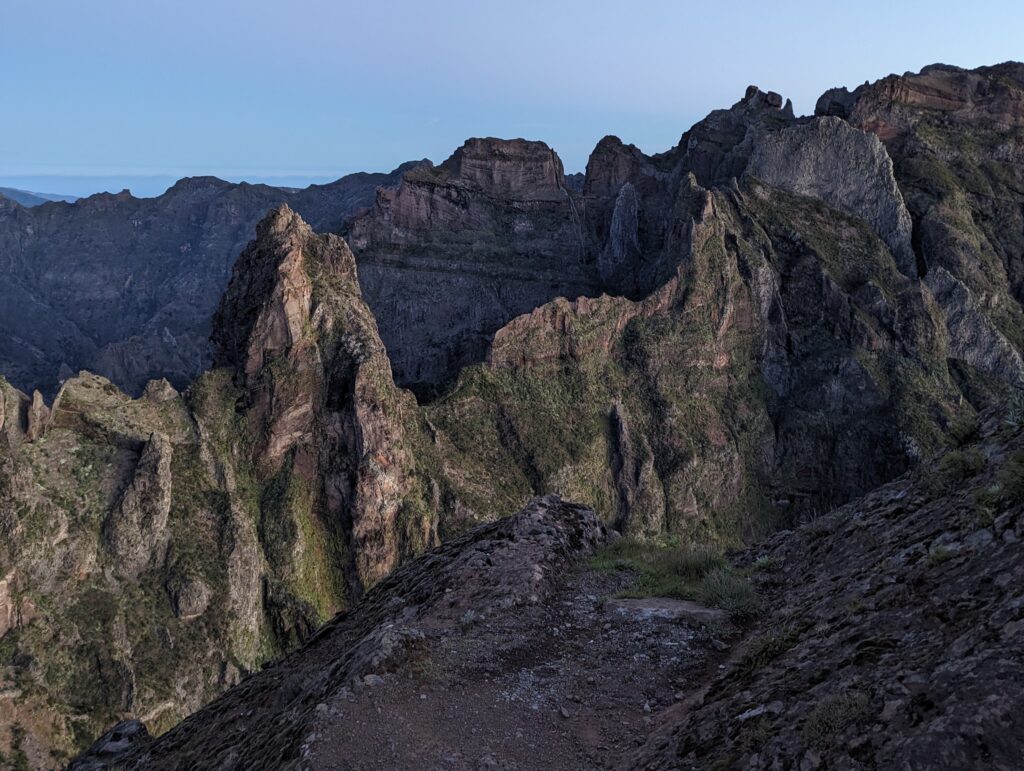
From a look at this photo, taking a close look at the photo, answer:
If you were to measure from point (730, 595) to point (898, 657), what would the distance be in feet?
18.4

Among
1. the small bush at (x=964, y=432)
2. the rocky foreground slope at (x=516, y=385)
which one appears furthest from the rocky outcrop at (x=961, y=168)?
the small bush at (x=964, y=432)

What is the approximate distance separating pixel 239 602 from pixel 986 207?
480 feet

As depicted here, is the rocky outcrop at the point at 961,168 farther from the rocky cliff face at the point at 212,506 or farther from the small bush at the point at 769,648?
the small bush at the point at 769,648

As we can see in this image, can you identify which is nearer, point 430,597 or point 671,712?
point 671,712

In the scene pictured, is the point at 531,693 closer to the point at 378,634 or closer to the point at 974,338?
the point at 378,634

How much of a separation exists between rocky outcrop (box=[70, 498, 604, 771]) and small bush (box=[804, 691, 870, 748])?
234 inches

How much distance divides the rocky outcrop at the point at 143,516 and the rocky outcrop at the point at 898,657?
2757 inches

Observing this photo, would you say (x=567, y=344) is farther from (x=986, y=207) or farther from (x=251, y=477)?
(x=986, y=207)

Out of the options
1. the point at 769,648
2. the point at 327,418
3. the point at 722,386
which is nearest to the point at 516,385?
the point at 327,418

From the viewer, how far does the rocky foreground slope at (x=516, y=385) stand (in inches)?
2635

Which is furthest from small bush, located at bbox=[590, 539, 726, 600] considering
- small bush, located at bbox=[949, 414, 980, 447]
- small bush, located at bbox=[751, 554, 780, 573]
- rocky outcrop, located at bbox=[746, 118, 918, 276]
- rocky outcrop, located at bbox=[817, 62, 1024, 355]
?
rocky outcrop, located at bbox=[817, 62, 1024, 355]

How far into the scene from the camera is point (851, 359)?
114m

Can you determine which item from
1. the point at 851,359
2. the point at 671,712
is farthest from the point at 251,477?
the point at 851,359

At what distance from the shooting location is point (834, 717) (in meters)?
6.53
